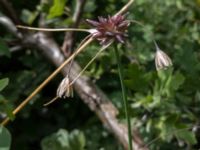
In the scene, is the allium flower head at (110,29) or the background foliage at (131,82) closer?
the allium flower head at (110,29)

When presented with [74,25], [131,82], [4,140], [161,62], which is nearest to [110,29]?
[161,62]

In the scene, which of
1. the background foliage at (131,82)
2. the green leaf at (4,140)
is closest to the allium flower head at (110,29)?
the green leaf at (4,140)

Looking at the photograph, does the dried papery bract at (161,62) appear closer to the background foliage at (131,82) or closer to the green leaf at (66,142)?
the background foliage at (131,82)

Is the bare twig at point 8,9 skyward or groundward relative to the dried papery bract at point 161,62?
skyward

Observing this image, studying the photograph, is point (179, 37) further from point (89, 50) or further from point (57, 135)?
point (57, 135)

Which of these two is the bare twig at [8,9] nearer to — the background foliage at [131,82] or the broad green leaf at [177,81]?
the background foliage at [131,82]

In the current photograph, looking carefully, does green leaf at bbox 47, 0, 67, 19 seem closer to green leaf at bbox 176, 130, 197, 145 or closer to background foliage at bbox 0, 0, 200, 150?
background foliage at bbox 0, 0, 200, 150

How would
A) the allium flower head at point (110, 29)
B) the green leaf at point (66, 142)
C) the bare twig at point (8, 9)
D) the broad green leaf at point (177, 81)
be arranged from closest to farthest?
the allium flower head at point (110, 29), the broad green leaf at point (177, 81), the green leaf at point (66, 142), the bare twig at point (8, 9)

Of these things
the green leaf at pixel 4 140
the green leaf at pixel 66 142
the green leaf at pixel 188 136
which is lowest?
the green leaf at pixel 188 136

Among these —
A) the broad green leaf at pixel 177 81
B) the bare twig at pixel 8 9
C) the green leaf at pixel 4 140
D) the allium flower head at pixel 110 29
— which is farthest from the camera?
the bare twig at pixel 8 9
